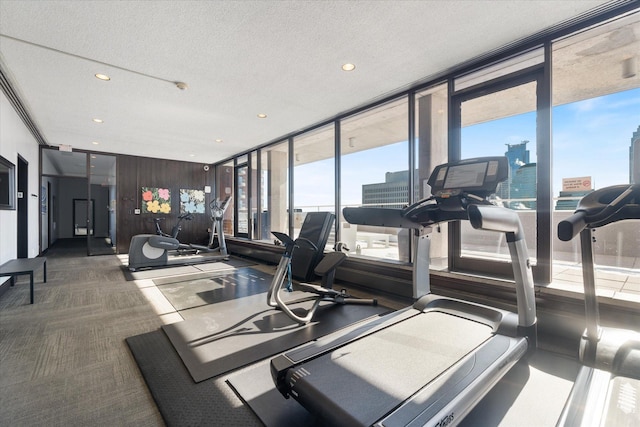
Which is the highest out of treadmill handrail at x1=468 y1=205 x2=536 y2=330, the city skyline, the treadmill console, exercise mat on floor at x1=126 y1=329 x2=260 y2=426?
the city skyline

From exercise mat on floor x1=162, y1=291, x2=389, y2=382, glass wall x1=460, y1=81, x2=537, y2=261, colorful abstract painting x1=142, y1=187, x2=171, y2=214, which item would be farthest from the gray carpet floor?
colorful abstract painting x1=142, y1=187, x2=171, y2=214

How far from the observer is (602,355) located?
173cm

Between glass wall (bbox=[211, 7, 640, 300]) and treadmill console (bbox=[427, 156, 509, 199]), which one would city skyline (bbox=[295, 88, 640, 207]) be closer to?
glass wall (bbox=[211, 7, 640, 300])

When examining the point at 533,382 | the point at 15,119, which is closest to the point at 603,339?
the point at 533,382

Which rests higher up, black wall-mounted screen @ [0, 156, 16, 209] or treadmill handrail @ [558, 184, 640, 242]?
black wall-mounted screen @ [0, 156, 16, 209]

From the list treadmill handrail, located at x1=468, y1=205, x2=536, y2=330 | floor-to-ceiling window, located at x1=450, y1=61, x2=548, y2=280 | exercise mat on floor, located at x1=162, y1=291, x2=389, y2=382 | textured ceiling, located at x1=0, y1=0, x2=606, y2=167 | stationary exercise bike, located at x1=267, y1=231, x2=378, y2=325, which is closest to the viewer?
treadmill handrail, located at x1=468, y1=205, x2=536, y2=330

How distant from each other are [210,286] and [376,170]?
3.05 metres

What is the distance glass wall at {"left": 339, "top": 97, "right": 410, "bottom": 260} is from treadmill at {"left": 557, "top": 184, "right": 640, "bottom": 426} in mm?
2207

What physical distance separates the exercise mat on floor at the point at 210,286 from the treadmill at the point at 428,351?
219 cm

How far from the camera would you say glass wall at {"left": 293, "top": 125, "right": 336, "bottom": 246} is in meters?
5.31

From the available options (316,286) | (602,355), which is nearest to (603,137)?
(602,355)

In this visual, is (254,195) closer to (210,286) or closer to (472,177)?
(210,286)

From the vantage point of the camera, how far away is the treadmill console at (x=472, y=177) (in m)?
1.91

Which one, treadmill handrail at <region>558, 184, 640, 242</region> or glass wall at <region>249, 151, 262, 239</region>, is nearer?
treadmill handrail at <region>558, 184, 640, 242</region>
